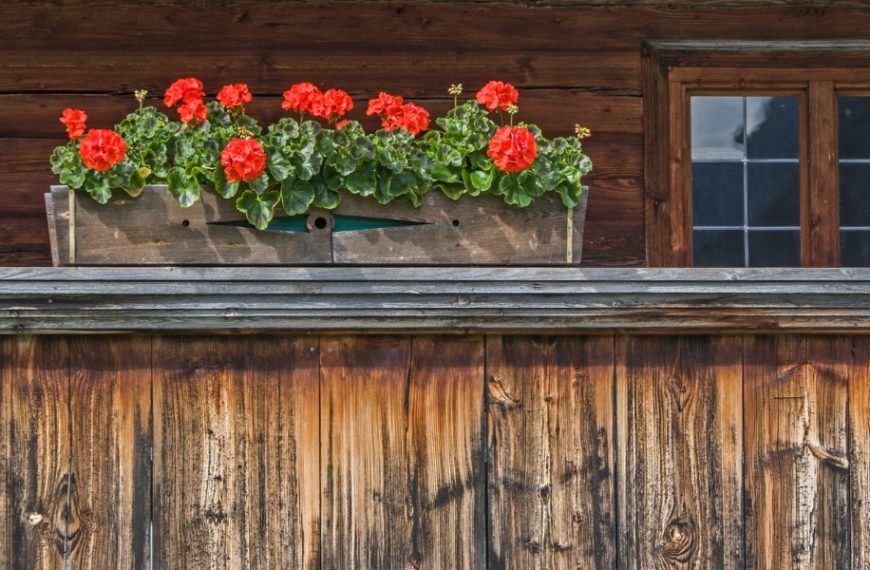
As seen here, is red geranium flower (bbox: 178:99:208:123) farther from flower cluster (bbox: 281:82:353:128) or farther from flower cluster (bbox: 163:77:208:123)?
flower cluster (bbox: 281:82:353:128)

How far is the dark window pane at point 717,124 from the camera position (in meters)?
3.32

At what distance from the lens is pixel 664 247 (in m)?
3.22

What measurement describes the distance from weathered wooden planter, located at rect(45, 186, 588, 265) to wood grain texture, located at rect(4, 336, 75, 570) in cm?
25

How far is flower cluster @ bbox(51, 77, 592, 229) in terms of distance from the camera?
2266 mm

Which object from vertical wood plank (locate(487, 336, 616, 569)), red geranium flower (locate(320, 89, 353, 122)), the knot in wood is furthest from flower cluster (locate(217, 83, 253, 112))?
the knot in wood

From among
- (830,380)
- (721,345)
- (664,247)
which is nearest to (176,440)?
(721,345)

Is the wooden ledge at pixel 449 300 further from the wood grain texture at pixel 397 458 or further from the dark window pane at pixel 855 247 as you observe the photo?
the dark window pane at pixel 855 247

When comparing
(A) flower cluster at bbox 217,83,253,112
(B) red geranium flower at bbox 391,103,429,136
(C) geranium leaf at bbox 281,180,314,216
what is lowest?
(C) geranium leaf at bbox 281,180,314,216

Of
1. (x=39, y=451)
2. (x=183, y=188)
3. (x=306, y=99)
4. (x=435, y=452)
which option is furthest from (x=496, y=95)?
(x=39, y=451)

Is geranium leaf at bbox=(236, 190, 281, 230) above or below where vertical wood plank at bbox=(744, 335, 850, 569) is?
above

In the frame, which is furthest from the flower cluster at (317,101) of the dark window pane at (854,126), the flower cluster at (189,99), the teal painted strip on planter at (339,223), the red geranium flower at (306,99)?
the dark window pane at (854,126)

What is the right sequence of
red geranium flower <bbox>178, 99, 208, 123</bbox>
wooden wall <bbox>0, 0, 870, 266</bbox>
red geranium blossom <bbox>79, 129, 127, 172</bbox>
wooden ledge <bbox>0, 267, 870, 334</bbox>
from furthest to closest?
wooden wall <bbox>0, 0, 870, 266</bbox>, red geranium flower <bbox>178, 99, 208, 123</bbox>, red geranium blossom <bbox>79, 129, 127, 172</bbox>, wooden ledge <bbox>0, 267, 870, 334</bbox>

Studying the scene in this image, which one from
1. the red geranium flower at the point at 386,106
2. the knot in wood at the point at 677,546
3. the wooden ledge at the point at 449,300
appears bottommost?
the knot in wood at the point at 677,546

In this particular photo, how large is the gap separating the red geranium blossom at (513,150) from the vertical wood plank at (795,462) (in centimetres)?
67
